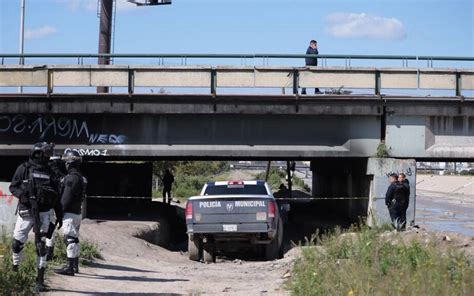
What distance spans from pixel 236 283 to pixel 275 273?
1.29 metres

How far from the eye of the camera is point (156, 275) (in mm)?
13750

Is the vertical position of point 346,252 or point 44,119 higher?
point 44,119

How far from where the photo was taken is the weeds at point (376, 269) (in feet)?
24.9

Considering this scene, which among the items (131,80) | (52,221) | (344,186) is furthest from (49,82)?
(344,186)

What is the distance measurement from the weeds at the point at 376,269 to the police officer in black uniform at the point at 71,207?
348 cm

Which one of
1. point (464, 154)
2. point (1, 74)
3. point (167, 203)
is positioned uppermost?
point (1, 74)

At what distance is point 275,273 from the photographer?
13.8 m

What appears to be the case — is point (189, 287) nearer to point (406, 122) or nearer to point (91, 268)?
point (91, 268)

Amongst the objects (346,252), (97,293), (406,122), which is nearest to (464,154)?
(406,122)

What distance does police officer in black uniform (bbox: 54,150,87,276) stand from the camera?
12.1 m

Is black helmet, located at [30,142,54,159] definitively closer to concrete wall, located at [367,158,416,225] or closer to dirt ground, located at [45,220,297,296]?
dirt ground, located at [45,220,297,296]

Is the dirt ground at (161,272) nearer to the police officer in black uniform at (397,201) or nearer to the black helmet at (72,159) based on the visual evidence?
the black helmet at (72,159)

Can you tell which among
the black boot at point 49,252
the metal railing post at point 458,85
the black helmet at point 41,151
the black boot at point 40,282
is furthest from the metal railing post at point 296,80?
the black boot at point 40,282

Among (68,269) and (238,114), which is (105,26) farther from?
(68,269)
